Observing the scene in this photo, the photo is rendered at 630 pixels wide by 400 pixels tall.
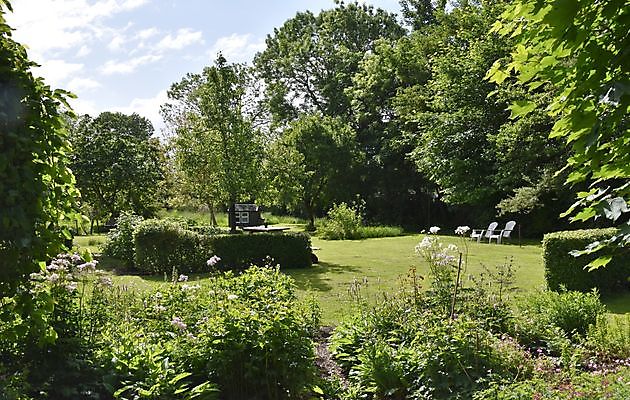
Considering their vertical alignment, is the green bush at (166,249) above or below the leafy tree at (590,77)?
below

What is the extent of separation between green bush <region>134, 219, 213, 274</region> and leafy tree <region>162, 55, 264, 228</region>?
2341 millimetres

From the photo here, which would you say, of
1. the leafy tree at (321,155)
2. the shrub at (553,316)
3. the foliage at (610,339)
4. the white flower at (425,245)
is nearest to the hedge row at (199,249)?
the white flower at (425,245)

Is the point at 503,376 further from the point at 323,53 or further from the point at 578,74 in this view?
the point at 323,53

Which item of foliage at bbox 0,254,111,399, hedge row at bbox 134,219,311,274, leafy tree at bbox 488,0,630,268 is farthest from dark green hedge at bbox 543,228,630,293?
foliage at bbox 0,254,111,399

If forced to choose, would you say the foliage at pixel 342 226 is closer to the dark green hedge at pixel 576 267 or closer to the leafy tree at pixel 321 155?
the leafy tree at pixel 321 155

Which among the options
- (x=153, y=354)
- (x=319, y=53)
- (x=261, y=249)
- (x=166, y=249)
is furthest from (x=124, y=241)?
(x=319, y=53)

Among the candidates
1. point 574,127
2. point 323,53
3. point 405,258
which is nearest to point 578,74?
point 574,127

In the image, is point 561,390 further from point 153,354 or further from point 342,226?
point 342,226

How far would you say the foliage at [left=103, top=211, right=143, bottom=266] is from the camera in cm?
1284

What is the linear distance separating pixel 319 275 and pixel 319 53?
24884 mm

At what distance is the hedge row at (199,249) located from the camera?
11883 mm

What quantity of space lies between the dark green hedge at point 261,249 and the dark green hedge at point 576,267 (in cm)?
585

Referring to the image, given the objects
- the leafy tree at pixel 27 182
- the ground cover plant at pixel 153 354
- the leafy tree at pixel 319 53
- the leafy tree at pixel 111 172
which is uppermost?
the leafy tree at pixel 319 53

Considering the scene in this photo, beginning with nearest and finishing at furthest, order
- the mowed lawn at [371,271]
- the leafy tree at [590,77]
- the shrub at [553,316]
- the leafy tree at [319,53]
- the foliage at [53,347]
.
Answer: the leafy tree at [590,77] < the foliage at [53,347] < the shrub at [553,316] < the mowed lawn at [371,271] < the leafy tree at [319,53]
